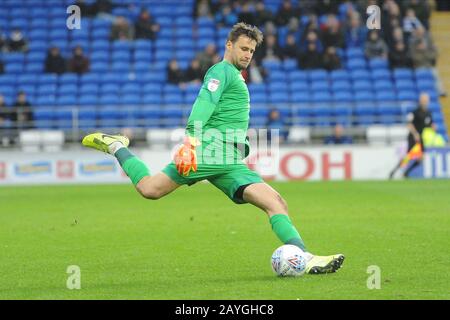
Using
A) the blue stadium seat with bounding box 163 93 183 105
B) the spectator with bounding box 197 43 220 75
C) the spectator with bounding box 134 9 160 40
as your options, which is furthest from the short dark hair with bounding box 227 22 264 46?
the spectator with bounding box 134 9 160 40

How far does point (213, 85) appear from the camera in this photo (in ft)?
24.7

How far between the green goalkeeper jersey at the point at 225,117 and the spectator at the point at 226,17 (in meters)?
20.4

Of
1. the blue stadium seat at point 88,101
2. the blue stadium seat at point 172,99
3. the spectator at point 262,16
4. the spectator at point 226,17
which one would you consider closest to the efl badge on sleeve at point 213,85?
the blue stadium seat at point 172,99

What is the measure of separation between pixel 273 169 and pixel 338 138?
202 centimetres

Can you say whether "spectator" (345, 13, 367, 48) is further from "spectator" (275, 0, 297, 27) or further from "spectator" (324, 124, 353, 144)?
"spectator" (324, 124, 353, 144)


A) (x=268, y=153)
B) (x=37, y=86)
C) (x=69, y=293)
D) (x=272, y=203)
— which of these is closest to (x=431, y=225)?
(x=272, y=203)

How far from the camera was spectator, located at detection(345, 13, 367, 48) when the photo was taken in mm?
27359

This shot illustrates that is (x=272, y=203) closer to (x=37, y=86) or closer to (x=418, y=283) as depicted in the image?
(x=418, y=283)

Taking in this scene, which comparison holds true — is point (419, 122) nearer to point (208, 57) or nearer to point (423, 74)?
point (423, 74)

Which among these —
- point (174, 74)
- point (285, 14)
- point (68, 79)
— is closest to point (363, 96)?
point (285, 14)

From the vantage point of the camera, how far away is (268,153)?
22531 mm

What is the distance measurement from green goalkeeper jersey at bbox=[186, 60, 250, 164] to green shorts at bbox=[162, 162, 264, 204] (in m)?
0.08

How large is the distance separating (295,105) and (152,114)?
3.97 m

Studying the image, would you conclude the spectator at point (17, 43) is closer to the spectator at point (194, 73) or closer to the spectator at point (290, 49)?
the spectator at point (194, 73)
